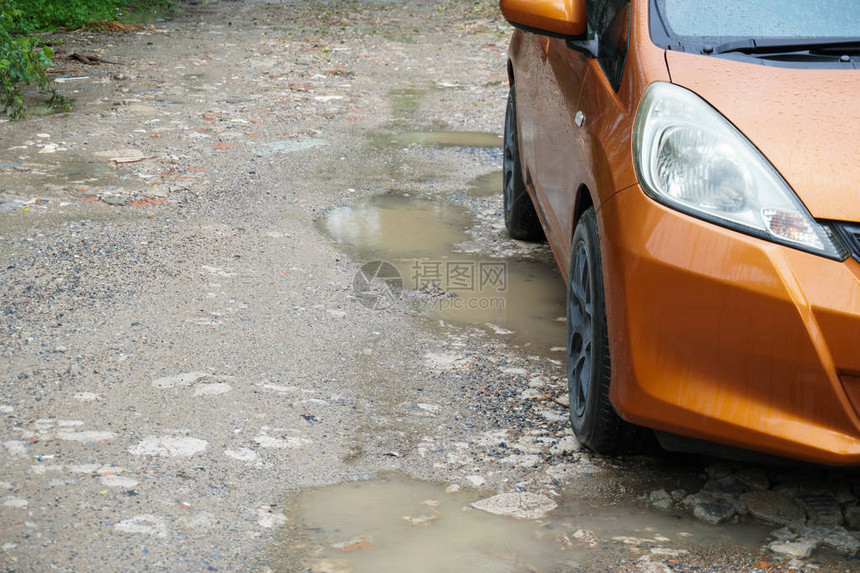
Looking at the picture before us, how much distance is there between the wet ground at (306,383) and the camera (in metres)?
2.54

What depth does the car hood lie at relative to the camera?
2.31 meters

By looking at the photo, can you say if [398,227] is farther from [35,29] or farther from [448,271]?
[35,29]

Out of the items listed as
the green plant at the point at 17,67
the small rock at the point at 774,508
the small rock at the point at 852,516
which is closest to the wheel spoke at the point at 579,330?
the small rock at the point at 774,508

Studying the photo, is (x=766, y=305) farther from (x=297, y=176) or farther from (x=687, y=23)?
(x=297, y=176)

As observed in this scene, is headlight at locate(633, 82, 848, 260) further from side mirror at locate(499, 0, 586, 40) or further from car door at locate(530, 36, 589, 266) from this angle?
side mirror at locate(499, 0, 586, 40)

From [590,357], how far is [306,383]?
115 centimetres

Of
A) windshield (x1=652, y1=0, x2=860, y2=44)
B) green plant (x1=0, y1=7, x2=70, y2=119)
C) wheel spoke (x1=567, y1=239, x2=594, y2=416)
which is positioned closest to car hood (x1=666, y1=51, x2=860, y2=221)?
windshield (x1=652, y1=0, x2=860, y2=44)

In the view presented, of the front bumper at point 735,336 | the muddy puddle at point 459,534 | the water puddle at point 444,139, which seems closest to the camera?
the front bumper at point 735,336

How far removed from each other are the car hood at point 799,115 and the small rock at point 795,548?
2.97ft

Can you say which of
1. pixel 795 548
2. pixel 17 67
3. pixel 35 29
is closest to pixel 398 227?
pixel 795 548

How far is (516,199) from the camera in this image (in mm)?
5078

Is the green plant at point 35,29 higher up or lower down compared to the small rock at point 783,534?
higher up

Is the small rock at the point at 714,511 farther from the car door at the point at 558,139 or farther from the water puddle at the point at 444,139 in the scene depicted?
the water puddle at the point at 444,139

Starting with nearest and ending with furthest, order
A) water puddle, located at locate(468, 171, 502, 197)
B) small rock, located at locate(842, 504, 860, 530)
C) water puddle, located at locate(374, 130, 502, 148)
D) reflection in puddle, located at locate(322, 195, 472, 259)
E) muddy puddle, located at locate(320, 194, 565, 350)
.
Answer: small rock, located at locate(842, 504, 860, 530) < muddy puddle, located at locate(320, 194, 565, 350) < reflection in puddle, located at locate(322, 195, 472, 259) < water puddle, located at locate(468, 171, 502, 197) < water puddle, located at locate(374, 130, 502, 148)
